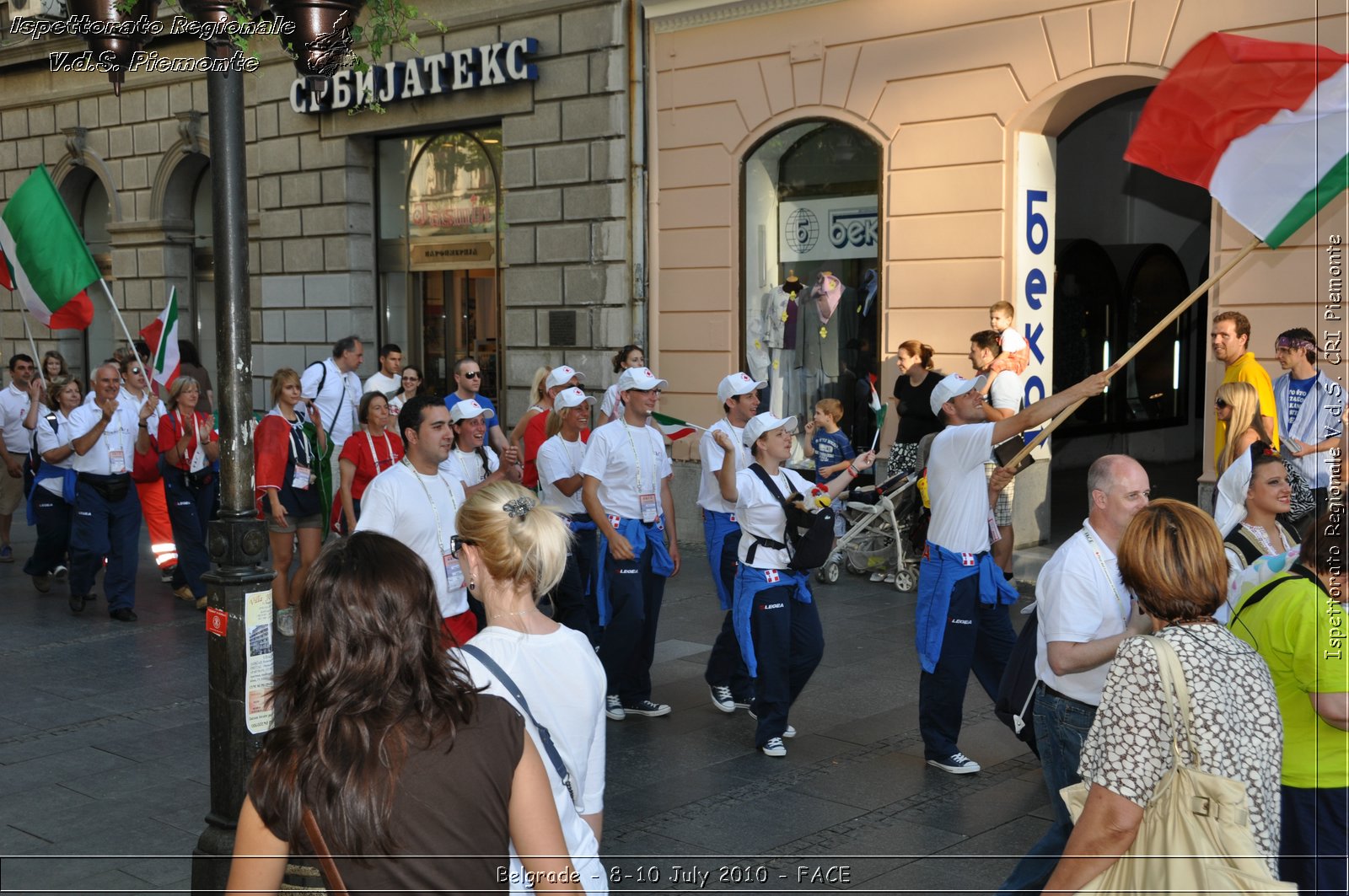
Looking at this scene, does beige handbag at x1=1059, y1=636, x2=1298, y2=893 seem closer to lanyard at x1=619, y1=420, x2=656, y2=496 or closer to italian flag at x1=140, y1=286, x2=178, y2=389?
lanyard at x1=619, y1=420, x2=656, y2=496

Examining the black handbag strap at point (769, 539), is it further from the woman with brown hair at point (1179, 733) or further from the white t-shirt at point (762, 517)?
the woman with brown hair at point (1179, 733)

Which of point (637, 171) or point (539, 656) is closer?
point (539, 656)

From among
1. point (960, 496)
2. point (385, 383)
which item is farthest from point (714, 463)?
point (385, 383)

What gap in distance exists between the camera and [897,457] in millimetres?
11977

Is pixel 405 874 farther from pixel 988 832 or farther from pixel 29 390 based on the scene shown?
pixel 29 390

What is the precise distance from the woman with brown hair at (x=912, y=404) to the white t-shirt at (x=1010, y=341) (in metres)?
0.69

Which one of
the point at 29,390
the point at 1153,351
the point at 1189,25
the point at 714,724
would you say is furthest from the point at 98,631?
the point at 1153,351

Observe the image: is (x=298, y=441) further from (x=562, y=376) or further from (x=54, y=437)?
(x=54, y=437)

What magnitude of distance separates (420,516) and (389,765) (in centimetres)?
356

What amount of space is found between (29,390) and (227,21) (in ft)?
33.7

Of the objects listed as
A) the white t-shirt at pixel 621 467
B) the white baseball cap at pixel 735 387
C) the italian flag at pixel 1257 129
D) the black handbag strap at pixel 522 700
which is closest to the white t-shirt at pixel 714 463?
the white baseball cap at pixel 735 387

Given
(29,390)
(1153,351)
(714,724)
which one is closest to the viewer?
(714,724)

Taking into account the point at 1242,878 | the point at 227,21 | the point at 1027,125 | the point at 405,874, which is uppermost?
the point at 1027,125

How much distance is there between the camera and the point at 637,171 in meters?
14.5
